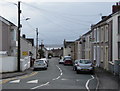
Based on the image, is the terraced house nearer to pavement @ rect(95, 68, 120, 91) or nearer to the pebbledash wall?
pavement @ rect(95, 68, 120, 91)

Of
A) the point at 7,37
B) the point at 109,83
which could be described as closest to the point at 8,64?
the point at 7,37

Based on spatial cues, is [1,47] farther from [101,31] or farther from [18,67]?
[101,31]

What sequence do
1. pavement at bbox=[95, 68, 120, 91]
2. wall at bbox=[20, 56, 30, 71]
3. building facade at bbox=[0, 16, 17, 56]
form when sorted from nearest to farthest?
pavement at bbox=[95, 68, 120, 91]
wall at bbox=[20, 56, 30, 71]
building facade at bbox=[0, 16, 17, 56]

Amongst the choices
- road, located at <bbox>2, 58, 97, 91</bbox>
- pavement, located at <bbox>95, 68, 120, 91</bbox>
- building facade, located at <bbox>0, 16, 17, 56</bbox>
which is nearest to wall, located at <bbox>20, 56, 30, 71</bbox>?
building facade, located at <bbox>0, 16, 17, 56</bbox>

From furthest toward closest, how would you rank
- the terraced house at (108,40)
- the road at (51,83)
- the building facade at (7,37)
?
1. the building facade at (7,37)
2. the terraced house at (108,40)
3. the road at (51,83)

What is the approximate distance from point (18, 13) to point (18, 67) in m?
5.95

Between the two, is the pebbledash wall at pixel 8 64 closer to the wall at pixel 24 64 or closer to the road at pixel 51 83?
the wall at pixel 24 64

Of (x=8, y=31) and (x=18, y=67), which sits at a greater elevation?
(x=8, y=31)

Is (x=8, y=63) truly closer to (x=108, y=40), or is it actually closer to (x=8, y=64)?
(x=8, y=64)

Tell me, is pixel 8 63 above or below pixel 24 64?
above

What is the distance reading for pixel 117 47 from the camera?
28219 mm

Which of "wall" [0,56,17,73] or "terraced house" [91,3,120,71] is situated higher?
"terraced house" [91,3,120,71]

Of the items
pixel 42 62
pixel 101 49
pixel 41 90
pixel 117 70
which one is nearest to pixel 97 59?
pixel 101 49

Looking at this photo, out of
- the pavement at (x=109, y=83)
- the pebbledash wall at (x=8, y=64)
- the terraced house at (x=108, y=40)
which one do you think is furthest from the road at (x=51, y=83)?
the terraced house at (x=108, y=40)
